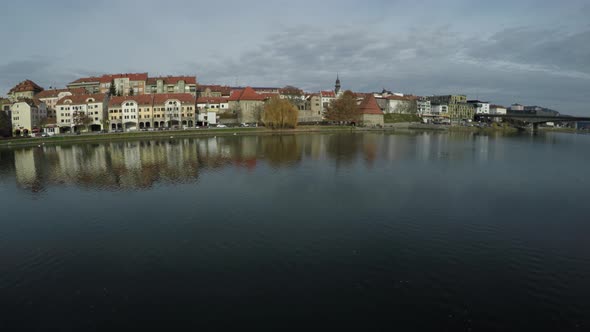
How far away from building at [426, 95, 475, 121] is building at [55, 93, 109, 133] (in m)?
97.1

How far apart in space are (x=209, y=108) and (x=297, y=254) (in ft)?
216

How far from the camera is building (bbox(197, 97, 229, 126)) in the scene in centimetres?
7031

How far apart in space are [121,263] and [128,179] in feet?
45.6

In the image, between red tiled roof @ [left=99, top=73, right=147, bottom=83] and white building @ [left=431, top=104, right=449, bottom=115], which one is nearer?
red tiled roof @ [left=99, top=73, right=147, bottom=83]

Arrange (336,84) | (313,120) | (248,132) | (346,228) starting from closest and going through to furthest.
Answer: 1. (346,228)
2. (248,132)
3. (313,120)
4. (336,84)

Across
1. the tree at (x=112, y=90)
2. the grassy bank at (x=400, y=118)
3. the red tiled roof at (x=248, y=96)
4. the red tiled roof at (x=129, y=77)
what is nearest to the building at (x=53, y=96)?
the red tiled roof at (x=129, y=77)

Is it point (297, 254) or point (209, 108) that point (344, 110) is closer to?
point (209, 108)

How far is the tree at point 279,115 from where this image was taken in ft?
208

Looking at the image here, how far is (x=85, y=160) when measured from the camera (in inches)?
1288

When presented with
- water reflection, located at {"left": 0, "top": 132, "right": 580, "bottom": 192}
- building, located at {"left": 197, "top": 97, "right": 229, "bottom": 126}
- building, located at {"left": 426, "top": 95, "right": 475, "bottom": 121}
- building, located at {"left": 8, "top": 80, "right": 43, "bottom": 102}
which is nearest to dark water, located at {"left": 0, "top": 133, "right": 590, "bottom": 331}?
water reflection, located at {"left": 0, "top": 132, "right": 580, "bottom": 192}

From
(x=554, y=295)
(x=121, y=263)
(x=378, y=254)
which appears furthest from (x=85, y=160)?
(x=554, y=295)

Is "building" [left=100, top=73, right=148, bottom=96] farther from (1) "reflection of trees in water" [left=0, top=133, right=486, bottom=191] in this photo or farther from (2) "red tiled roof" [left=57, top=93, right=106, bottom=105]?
(1) "reflection of trees in water" [left=0, top=133, right=486, bottom=191]

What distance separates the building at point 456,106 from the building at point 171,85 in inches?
3147

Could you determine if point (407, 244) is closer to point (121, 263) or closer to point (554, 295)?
point (554, 295)
